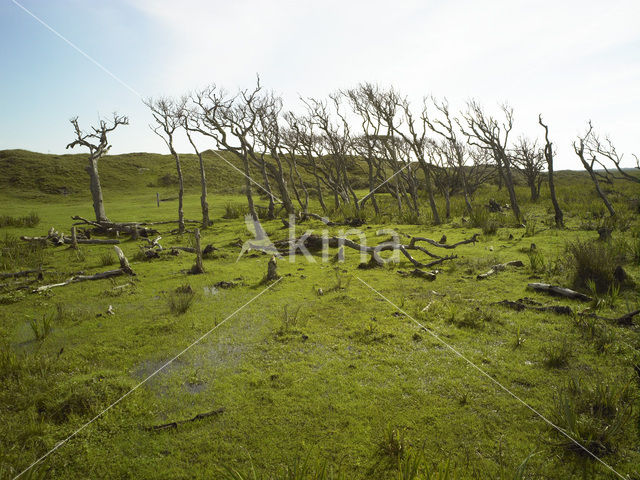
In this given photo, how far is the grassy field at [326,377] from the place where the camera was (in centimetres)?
339

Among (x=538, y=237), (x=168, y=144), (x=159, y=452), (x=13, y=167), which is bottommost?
(x=159, y=452)

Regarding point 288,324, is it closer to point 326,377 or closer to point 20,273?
point 326,377

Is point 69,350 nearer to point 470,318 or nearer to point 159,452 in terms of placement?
point 159,452

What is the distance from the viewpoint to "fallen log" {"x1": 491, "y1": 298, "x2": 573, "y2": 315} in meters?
6.37

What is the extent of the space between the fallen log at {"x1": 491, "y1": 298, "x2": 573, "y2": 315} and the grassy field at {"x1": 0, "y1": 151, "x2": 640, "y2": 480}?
0.15 m

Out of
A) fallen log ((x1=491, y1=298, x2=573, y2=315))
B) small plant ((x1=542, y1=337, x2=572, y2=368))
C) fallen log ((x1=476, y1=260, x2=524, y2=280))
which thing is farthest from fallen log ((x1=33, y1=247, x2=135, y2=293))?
small plant ((x1=542, y1=337, x2=572, y2=368))

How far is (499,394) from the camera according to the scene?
4301mm

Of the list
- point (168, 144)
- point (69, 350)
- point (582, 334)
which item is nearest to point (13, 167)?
point (168, 144)

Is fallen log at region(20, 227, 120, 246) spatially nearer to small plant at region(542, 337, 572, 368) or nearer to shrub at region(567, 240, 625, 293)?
small plant at region(542, 337, 572, 368)

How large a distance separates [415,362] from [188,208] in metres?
28.5

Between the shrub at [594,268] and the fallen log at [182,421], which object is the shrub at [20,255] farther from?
the shrub at [594,268]

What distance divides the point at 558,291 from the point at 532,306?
1107 millimetres

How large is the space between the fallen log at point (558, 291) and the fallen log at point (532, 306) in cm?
86

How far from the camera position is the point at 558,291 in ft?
23.9
